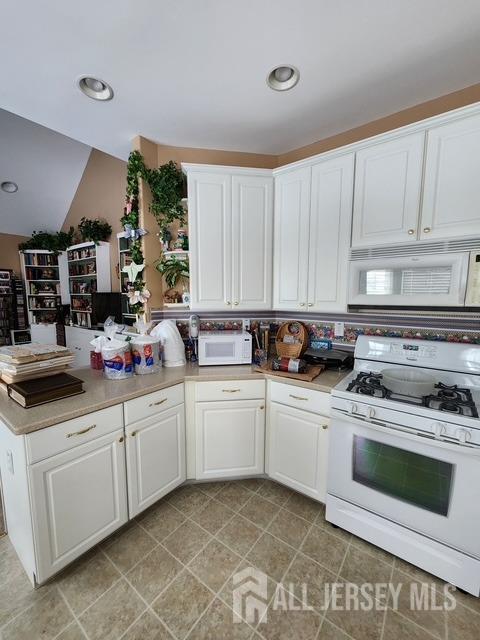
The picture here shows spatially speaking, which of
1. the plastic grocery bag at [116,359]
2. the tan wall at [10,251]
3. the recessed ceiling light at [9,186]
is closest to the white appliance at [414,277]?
the plastic grocery bag at [116,359]

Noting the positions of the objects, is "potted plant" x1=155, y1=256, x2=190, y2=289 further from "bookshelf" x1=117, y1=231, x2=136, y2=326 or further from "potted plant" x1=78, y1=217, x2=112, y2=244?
"potted plant" x1=78, y1=217, x2=112, y2=244

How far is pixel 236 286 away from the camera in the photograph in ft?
7.14

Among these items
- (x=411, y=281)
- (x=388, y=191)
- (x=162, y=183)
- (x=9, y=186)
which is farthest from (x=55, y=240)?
(x=411, y=281)

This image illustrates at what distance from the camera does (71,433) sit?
1.34 meters

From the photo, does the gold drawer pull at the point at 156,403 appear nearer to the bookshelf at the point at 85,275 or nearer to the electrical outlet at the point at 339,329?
the electrical outlet at the point at 339,329

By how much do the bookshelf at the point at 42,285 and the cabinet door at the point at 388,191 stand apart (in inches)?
218

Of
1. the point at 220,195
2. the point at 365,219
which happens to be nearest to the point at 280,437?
the point at 365,219

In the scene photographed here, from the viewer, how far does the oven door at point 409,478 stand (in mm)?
1298

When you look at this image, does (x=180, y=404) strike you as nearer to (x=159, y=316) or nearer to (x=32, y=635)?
(x=159, y=316)

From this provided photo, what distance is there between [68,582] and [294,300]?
212 centimetres

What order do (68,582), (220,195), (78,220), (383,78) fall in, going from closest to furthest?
(68,582)
(383,78)
(220,195)
(78,220)

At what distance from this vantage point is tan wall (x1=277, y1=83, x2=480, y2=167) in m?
1.67

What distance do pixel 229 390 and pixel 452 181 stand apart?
1837 mm

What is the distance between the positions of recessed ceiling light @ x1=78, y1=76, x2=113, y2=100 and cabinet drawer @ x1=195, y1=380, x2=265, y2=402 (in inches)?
76.7
